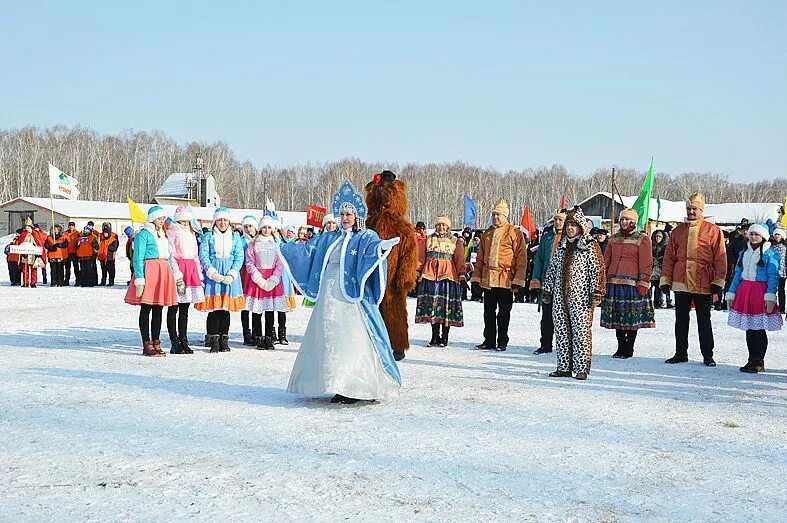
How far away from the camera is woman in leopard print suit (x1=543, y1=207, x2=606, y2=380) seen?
314 inches

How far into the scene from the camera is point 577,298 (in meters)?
7.97

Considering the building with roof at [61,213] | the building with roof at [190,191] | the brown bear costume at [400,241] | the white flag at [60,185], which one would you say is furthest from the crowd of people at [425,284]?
the building with roof at [190,191]


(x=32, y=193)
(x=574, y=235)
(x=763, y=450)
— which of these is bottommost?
(x=763, y=450)

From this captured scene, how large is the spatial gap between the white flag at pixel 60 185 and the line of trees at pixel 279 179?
46.6 metres

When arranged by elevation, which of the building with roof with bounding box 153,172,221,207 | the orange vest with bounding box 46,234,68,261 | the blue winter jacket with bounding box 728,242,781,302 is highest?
the building with roof with bounding box 153,172,221,207

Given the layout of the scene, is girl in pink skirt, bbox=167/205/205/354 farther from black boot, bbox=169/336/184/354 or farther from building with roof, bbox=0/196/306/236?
building with roof, bbox=0/196/306/236

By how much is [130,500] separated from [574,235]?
17.8 ft

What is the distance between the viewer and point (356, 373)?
6.17m

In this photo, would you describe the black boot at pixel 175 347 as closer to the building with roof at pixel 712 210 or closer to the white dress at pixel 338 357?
the white dress at pixel 338 357

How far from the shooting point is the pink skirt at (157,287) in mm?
9039

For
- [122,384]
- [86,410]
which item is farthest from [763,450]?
[122,384]

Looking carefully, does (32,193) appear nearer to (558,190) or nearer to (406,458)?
(558,190)

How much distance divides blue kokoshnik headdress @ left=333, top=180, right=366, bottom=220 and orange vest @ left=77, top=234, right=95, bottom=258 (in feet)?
58.3

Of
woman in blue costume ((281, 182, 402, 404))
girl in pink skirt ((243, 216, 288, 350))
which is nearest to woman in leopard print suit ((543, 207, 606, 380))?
woman in blue costume ((281, 182, 402, 404))
